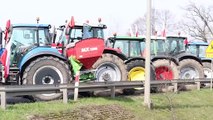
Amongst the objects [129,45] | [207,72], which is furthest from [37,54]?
[207,72]

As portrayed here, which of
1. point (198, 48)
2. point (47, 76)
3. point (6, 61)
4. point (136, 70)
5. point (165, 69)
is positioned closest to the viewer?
point (6, 61)

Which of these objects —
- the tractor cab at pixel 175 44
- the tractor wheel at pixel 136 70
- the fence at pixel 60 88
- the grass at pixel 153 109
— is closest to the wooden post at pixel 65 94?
the fence at pixel 60 88

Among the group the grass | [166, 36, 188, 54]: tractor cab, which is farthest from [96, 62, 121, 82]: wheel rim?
[166, 36, 188, 54]: tractor cab

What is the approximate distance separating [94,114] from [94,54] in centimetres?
310

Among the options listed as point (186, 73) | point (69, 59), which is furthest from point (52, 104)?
point (186, 73)

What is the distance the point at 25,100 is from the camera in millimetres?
14516

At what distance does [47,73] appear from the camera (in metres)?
14.4

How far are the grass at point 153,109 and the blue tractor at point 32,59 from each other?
4.11 ft

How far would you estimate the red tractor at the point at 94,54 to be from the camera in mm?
14984

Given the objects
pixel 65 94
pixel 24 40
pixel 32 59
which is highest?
pixel 24 40

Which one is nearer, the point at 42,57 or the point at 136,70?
the point at 42,57

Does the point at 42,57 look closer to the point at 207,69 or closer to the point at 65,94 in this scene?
the point at 65,94

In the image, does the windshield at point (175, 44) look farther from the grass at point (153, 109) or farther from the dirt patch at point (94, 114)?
the dirt patch at point (94, 114)

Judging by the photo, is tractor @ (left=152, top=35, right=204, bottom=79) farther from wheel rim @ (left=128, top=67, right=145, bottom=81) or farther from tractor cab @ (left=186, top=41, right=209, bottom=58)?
wheel rim @ (left=128, top=67, right=145, bottom=81)
